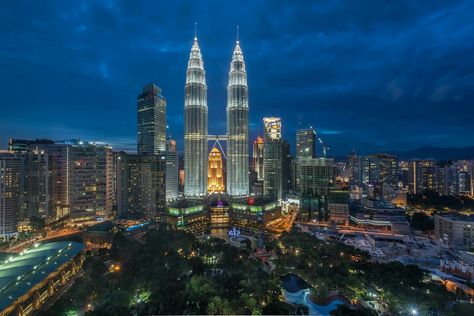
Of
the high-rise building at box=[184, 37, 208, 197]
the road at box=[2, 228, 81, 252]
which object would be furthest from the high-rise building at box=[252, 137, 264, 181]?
the road at box=[2, 228, 81, 252]

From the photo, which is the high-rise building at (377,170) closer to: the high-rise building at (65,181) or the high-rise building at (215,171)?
the high-rise building at (215,171)

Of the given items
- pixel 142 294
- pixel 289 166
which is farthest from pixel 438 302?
pixel 289 166

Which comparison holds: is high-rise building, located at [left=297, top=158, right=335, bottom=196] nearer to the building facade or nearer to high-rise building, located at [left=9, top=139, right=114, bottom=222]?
the building facade

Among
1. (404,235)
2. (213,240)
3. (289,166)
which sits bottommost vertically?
(404,235)

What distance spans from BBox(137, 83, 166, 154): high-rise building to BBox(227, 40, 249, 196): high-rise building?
60.5 feet

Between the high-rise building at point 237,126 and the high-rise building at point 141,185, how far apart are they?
16.9 meters

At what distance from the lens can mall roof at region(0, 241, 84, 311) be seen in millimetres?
14633

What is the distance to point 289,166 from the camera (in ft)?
217

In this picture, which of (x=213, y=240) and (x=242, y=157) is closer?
(x=213, y=240)

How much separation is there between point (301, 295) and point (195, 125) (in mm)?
39367

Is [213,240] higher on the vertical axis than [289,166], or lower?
lower

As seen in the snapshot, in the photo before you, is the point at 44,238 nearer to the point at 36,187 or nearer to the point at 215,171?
the point at 36,187

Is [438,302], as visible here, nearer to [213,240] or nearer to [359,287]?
[359,287]

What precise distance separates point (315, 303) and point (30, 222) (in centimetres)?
3449
